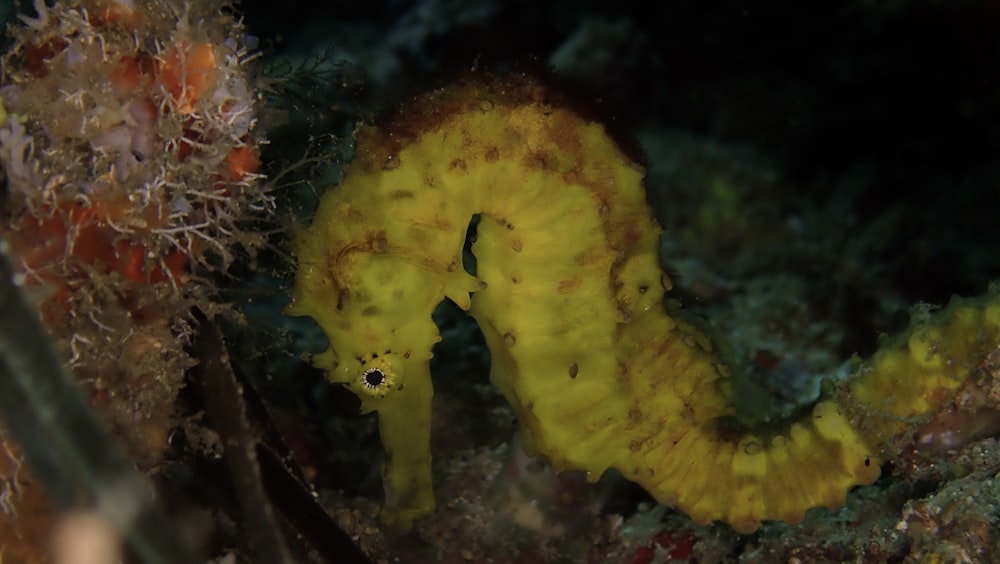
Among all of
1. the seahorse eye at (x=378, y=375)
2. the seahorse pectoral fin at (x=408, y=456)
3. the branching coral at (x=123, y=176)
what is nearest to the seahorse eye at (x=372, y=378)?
the seahorse eye at (x=378, y=375)

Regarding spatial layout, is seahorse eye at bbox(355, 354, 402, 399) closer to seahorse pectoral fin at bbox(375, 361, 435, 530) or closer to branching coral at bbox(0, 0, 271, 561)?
seahorse pectoral fin at bbox(375, 361, 435, 530)

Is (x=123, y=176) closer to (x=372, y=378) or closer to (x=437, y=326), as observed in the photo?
(x=372, y=378)

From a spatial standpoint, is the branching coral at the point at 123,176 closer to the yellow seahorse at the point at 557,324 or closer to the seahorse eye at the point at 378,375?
the yellow seahorse at the point at 557,324

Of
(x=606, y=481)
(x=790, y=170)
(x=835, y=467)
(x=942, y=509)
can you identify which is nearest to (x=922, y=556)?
(x=942, y=509)

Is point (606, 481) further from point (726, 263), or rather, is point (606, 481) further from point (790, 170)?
point (790, 170)

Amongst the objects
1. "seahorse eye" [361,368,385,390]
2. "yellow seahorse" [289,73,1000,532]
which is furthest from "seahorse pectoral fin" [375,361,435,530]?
Result: "seahorse eye" [361,368,385,390]

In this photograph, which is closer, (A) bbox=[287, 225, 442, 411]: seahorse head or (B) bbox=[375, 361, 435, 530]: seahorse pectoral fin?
(A) bbox=[287, 225, 442, 411]: seahorse head

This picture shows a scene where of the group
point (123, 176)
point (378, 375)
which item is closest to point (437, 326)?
point (378, 375)
